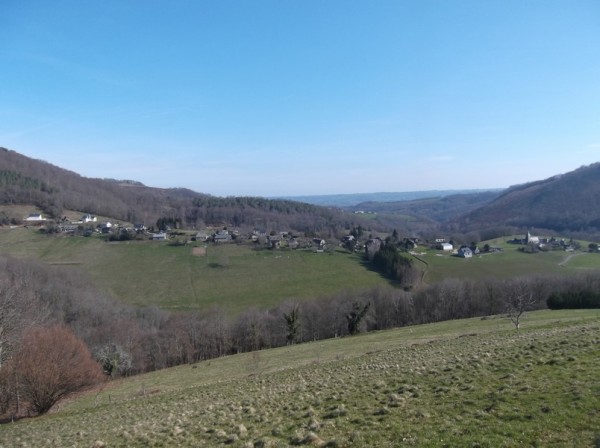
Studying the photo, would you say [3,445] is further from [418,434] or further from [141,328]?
[141,328]

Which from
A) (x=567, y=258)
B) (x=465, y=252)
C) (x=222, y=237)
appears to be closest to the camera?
(x=567, y=258)

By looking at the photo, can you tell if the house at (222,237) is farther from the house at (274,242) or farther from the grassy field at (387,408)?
the grassy field at (387,408)

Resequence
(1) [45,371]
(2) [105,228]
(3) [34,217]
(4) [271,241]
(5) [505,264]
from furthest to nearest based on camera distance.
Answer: (3) [34,217] < (2) [105,228] < (4) [271,241] < (5) [505,264] < (1) [45,371]

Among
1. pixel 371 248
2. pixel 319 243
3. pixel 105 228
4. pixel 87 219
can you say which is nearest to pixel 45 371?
pixel 371 248

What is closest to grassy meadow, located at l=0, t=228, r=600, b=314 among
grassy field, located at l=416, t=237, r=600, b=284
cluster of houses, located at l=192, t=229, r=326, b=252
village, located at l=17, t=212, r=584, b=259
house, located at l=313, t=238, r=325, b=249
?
grassy field, located at l=416, t=237, r=600, b=284

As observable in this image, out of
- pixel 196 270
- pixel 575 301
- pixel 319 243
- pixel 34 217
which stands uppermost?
pixel 34 217

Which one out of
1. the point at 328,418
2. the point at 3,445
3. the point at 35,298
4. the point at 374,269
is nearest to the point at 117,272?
the point at 35,298

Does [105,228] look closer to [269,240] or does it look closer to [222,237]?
[222,237]

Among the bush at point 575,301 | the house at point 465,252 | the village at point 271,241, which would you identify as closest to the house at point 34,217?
the village at point 271,241

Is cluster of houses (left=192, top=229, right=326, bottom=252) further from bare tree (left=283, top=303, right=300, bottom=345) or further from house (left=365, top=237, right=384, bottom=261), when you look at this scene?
bare tree (left=283, top=303, right=300, bottom=345)
